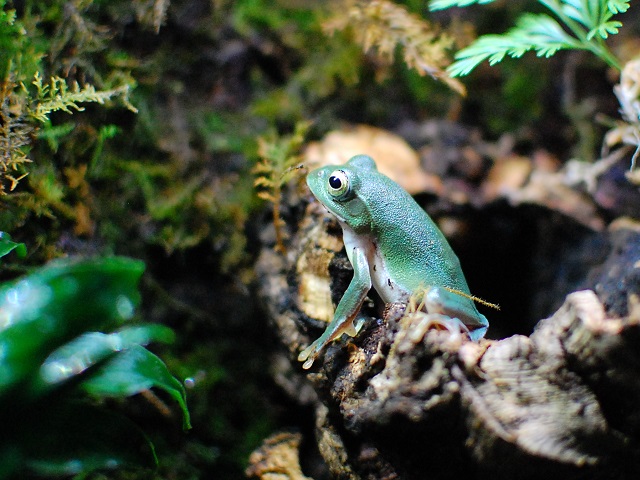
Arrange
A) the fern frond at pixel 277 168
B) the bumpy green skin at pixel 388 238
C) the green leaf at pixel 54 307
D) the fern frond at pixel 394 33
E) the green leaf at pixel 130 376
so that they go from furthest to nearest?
the fern frond at pixel 394 33, the fern frond at pixel 277 168, the bumpy green skin at pixel 388 238, the green leaf at pixel 130 376, the green leaf at pixel 54 307

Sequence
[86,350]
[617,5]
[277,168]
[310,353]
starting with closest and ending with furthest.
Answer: [86,350] < [617,5] < [310,353] < [277,168]

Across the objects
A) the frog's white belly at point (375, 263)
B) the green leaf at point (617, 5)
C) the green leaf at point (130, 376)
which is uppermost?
the green leaf at point (617, 5)

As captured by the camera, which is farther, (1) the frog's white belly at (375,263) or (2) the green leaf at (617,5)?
(1) the frog's white belly at (375,263)

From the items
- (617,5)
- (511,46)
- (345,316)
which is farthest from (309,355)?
(617,5)

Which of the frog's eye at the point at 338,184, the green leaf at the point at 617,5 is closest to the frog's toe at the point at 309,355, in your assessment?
the frog's eye at the point at 338,184

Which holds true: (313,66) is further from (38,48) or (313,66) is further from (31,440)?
(31,440)

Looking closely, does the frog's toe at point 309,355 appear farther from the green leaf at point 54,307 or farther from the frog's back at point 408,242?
the green leaf at point 54,307

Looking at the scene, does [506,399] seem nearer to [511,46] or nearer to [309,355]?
[309,355]

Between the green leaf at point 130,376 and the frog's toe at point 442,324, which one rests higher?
the frog's toe at point 442,324
